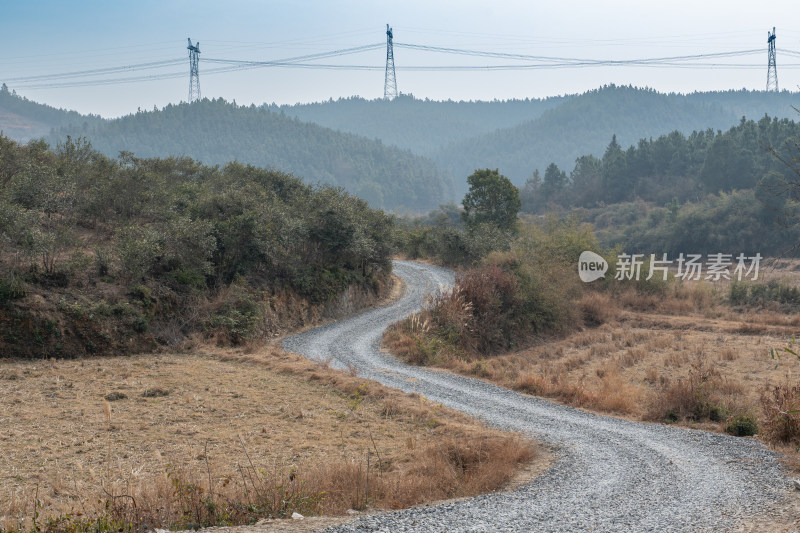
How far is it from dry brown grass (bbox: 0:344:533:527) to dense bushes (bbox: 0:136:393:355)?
10.3ft

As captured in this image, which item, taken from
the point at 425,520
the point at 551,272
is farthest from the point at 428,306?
the point at 425,520

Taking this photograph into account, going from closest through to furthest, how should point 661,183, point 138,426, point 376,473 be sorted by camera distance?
point 376,473, point 138,426, point 661,183

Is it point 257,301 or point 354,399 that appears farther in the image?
point 257,301

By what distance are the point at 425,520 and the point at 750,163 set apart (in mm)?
91590

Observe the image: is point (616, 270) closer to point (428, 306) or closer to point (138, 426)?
point (428, 306)

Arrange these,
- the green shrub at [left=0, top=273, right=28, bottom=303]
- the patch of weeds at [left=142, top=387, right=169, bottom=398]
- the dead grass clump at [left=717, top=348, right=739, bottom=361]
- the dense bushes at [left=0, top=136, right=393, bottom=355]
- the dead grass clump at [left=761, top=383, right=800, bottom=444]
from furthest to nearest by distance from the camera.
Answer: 1. the dead grass clump at [left=717, top=348, right=739, bottom=361]
2. the dense bushes at [left=0, top=136, right=393, bottom=355]
3. the green shrub at [left=0, top=273, right=28, bottom=303]
4. the patch of weeds at [left=142, top=387, right=169, bottom=398]
5. the dead grass clump at [left=761, top=383, right=800, bottom=444]

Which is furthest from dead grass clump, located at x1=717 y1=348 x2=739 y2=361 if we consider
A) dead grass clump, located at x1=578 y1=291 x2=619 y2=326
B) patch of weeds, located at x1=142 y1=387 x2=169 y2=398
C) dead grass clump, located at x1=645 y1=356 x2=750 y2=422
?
patch of weeds, located at x1=142 y1=387 x2=169 y2=398

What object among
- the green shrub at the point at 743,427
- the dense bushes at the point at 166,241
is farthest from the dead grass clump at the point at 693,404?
the dense bushes at the point at 166,241

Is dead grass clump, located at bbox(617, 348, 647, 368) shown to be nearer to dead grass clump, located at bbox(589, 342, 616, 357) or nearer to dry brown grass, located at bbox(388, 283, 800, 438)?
dry brown grass, located at bbox(388, 283, 800, 438)

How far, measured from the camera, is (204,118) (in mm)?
178875

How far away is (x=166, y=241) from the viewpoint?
21750 millimetres

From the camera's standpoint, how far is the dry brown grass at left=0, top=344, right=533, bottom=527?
27.2ft

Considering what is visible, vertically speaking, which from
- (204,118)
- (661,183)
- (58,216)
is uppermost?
(204,118)

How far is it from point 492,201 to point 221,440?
1619 inches
